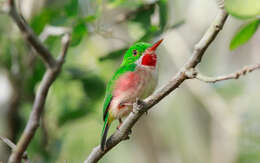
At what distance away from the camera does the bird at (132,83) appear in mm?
2311

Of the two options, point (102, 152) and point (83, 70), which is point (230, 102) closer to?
point (83, 70)

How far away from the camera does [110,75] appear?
400 centimetres

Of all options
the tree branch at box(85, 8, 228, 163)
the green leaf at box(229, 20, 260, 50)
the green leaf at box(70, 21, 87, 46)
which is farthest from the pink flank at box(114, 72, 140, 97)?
the green leaf at box(229, 20, 260, 50)

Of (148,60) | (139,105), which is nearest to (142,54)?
(148,60)

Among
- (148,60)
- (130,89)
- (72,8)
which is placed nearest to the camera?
(130,89)

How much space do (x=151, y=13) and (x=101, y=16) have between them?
0.32m

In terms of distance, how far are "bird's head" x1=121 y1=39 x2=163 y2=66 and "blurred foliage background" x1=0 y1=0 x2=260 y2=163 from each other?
0.08 m

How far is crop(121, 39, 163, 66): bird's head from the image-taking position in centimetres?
247

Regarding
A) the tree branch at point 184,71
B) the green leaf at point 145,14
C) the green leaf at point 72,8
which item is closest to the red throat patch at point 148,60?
the green leaf at point 145,14

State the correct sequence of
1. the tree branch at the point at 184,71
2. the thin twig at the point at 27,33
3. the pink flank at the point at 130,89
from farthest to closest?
1. the pink flank at the point at 130,89
2. the thin twig at the point at 27,33
3. the tree branch at the point at 184,71

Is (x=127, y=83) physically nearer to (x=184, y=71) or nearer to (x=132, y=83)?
(x=132, y=83)

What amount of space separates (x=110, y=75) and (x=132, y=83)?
1.69m

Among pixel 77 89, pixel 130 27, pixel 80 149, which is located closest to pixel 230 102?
pixel 80 149

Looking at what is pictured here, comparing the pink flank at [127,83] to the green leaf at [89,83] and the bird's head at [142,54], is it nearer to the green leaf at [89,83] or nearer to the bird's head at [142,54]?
the bird's head at [142,54]
